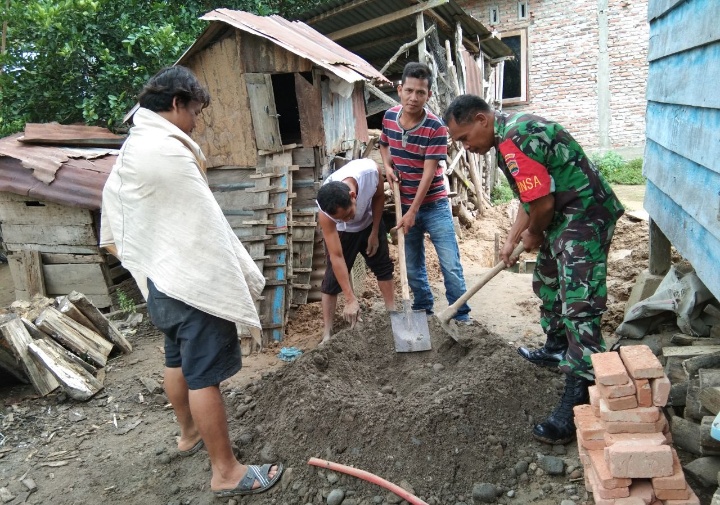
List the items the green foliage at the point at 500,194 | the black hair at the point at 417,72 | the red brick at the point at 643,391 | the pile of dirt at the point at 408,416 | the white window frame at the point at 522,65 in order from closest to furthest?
the red brick at the point at 643,391 < the pile of dirt at the point at 408,416 < the black hair at the point at 417,72 < the green foliage at the point at 500,194 < the white window frame at the point at 522,65

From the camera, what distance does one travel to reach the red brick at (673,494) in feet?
6.41

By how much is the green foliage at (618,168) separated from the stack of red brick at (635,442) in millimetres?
11285

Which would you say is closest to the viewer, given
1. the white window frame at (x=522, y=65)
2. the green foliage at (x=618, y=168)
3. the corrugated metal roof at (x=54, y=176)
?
the corrugated metal roof at (x=54, y=176)

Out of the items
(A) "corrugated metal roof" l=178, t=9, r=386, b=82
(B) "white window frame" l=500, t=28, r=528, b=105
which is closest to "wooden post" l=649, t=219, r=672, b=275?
(A) "corrugated metal roof" l=178, t=9, r=386, b=82

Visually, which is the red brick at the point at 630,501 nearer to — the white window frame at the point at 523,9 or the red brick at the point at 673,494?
the red brick at the point at 673,494

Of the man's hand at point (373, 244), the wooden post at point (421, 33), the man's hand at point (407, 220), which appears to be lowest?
the man's hand at point (373, 244)

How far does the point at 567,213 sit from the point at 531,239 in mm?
256

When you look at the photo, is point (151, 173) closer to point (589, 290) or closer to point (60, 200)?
point (589, 290)

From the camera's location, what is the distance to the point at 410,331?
3.80 metres

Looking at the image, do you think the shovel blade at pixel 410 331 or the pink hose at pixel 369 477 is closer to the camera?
the pink hose at pixel 369 477

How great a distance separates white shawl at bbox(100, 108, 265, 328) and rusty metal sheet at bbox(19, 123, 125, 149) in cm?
469

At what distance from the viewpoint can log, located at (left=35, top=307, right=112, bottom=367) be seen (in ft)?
13.7

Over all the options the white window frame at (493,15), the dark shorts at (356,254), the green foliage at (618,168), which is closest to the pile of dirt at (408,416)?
the dark shorts at (356,254)

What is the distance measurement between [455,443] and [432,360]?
0.99 metres
